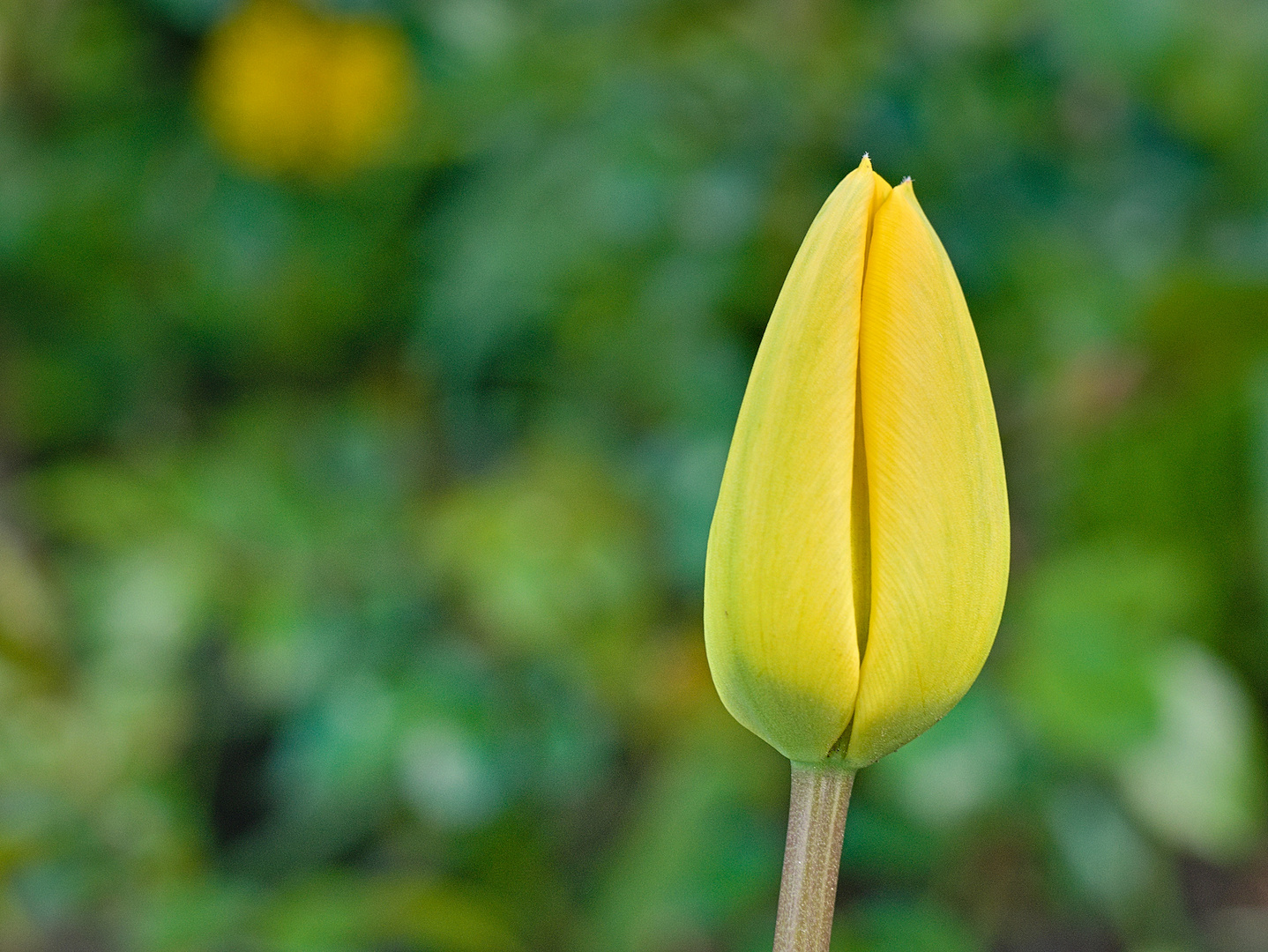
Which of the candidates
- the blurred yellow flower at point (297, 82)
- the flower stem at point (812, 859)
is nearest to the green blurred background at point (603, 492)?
the blurred yellow flower at point (297, 82)

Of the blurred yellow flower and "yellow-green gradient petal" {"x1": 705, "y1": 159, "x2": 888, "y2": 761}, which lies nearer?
"yellow-green gradient petal" {"x1": 705, "y1": 159, "x2": 888, "y2": 761}

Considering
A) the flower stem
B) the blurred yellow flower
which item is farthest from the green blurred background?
the flower stem

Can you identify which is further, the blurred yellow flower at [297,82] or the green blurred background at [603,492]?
the blurred yellow flower at [297,82]

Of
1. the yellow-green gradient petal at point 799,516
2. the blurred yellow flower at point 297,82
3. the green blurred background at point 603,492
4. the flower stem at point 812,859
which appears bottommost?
the flower stem at point 812,859

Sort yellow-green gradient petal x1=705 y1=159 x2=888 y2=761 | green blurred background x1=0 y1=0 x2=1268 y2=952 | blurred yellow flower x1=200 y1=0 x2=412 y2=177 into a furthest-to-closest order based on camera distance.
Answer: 1. blurred yellow flower x1=200 y1=0 x2=412 y2=177
2. green blurred background x1=0 y1=0 x2=1268 y2=952
3. yellow-green gradient petal x1=705 y1=159 x2=888 y2=761

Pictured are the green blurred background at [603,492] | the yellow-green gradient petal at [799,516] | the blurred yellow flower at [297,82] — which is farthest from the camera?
the blurred yellow flower at [297,82]

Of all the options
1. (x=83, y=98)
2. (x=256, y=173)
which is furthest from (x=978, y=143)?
(x=83, y=98)

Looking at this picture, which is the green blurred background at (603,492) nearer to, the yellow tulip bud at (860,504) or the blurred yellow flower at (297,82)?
the blurred yellow flower at (297,82)

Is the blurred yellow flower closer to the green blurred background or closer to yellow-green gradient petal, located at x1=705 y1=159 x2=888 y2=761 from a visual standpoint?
the green blurred background

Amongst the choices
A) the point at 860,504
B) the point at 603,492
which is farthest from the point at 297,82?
the point at 860,504

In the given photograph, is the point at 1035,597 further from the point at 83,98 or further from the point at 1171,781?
the point at 83,98
